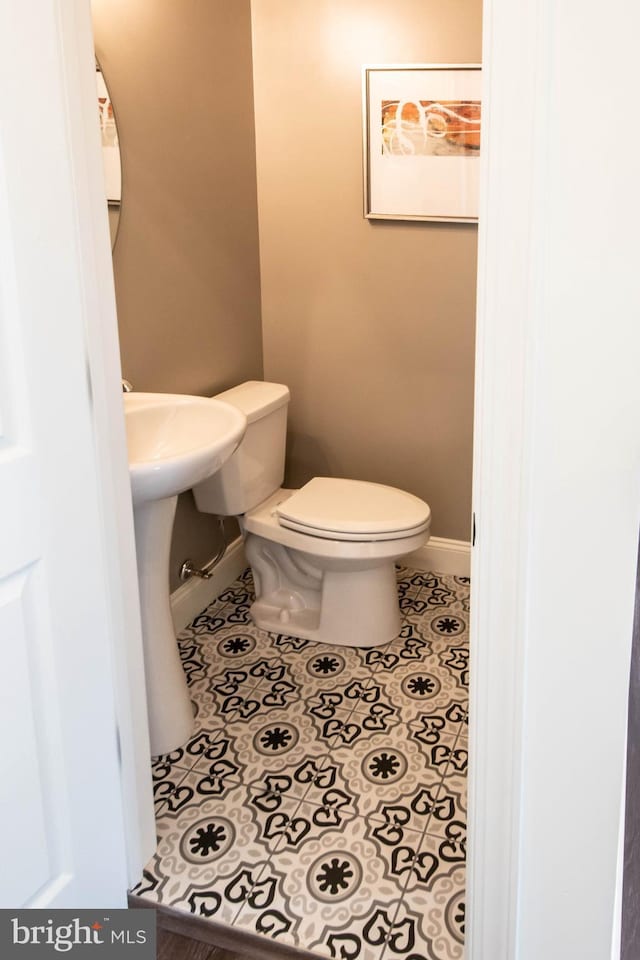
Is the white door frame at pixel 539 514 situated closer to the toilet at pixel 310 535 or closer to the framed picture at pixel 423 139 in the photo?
the toilet at pixel 310 535

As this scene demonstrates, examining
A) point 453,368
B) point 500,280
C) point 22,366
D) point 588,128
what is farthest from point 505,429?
point 453,368

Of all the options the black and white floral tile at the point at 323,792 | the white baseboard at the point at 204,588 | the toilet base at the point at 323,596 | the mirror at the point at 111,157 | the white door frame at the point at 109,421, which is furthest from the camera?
the white baseboard at the point at 204,588

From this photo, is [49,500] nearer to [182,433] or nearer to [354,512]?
[182,433]

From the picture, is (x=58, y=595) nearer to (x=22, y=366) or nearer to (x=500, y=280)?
(x=22, y=366)

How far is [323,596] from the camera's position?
2.87m

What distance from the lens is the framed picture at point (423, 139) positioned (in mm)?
2840

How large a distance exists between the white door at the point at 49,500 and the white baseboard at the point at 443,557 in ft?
5.82

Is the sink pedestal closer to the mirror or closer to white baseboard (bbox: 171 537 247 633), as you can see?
white baseboard (bbox: 171 537 247 633)

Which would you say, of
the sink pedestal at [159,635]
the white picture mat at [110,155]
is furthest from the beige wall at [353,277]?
the sink pedestal at [159,635]

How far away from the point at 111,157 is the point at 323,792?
5.53 ft

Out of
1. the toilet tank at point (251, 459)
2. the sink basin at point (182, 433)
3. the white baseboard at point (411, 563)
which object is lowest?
the white baseboard at point (411, 563)

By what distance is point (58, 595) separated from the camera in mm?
1589

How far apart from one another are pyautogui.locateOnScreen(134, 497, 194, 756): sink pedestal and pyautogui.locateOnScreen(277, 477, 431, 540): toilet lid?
0.61 meters

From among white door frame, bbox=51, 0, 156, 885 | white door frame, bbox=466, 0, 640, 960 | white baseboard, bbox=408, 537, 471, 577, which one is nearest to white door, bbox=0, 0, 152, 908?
white door frame, bbox=51, 0, 156, 885
